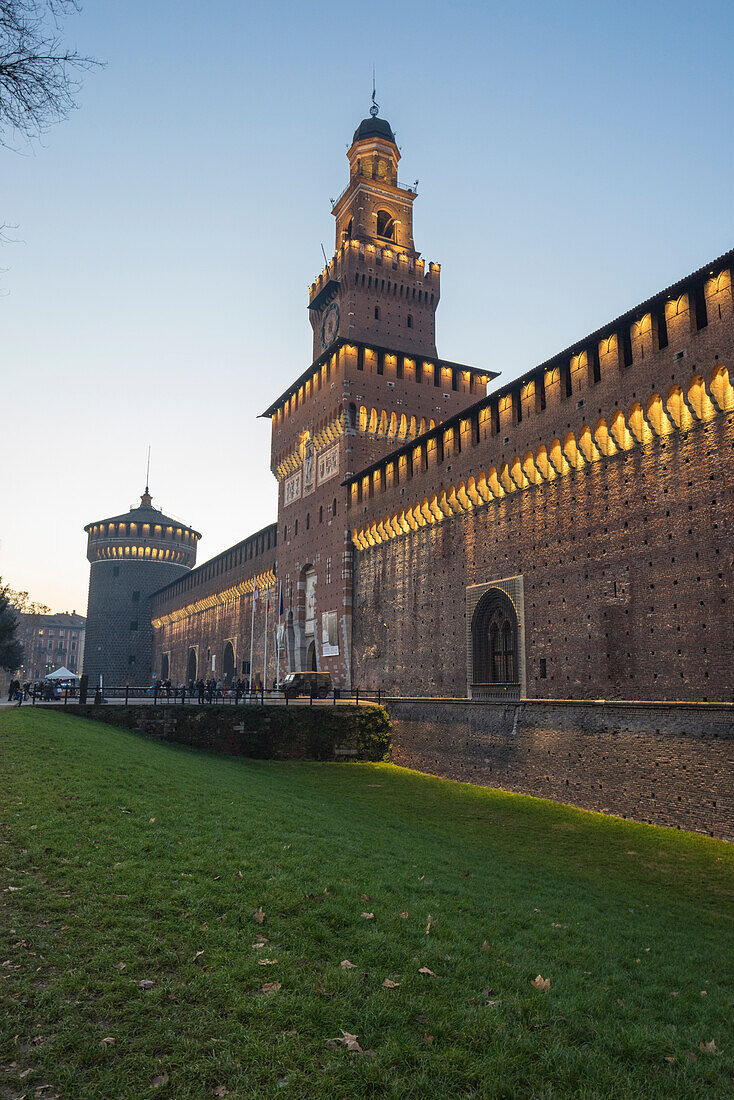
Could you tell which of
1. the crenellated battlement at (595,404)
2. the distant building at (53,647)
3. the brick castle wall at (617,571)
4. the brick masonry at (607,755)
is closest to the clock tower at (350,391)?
the crenellated battlement at (595,404)

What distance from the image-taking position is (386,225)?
1630 inches

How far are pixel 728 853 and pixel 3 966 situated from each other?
1253 cm

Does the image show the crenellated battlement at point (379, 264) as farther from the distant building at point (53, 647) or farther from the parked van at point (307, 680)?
the distant building at point (53, 647)

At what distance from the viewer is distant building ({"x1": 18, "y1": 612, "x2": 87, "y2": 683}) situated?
109 metres

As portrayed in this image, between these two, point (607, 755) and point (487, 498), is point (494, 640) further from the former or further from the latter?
point (607, 755)

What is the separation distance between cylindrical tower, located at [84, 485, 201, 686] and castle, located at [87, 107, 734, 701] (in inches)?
1075

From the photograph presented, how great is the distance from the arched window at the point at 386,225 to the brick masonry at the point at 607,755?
29.4 m

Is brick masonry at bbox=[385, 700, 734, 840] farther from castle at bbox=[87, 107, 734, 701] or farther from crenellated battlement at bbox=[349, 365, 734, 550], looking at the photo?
crenellated battlement at bbox=[349, 365, 734, 550]

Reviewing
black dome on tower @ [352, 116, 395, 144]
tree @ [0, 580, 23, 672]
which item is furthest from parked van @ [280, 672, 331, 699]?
black dome on tower @ [352, 116, 395, 144]

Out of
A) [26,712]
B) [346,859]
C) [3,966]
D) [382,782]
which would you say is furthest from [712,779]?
[26,712]

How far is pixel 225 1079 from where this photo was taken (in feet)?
13.7

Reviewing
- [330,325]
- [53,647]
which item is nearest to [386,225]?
[330,325]

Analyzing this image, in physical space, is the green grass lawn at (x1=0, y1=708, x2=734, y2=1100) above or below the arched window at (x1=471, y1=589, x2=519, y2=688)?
below

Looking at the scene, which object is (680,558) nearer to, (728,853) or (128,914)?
(728,853)
